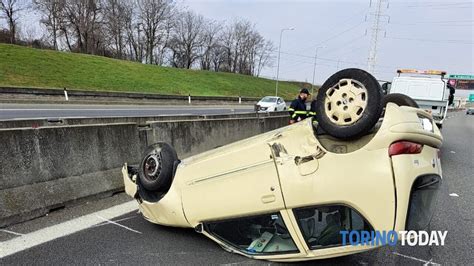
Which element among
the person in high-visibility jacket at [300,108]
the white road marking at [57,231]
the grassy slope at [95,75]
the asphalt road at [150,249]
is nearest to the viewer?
the asphalt road at [150,249]

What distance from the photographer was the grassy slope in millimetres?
29484

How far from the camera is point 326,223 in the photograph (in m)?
2.85

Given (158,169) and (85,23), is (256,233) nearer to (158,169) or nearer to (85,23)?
(158,169)

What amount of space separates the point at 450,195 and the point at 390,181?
414 cm

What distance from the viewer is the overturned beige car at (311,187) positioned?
2590mm

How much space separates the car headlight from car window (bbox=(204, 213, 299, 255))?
53.7 inches

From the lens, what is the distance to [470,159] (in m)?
9.63

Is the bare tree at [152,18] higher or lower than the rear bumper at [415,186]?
higher

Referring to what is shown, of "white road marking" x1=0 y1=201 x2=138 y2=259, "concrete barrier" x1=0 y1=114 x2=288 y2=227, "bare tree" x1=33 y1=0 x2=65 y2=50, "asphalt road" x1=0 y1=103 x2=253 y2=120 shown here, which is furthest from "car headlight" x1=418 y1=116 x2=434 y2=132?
"bare tree" x1=33 y1=0 x2=65 y2=50

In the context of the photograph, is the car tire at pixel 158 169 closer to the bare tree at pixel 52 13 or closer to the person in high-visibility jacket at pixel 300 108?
the person in high-visibility jacket at pixel 300 108

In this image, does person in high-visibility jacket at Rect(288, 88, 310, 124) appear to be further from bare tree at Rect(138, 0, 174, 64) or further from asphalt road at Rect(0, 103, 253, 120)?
bare tree at Rect(138, 0, 174, 64)

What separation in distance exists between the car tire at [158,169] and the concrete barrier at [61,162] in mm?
1280

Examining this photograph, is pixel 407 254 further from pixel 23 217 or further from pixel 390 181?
pixel 23 217

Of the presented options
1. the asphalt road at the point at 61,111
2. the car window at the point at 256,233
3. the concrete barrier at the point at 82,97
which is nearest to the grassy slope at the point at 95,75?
the concrete barrier at the point at 82,97
